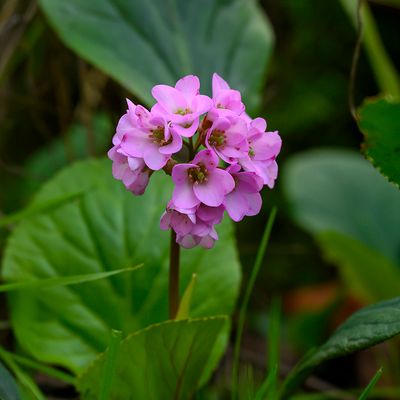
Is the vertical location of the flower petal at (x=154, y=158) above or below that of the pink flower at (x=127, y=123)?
below

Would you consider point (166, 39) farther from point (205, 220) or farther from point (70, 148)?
point (205, 220)

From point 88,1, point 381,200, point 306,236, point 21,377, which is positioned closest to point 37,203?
point 21,377

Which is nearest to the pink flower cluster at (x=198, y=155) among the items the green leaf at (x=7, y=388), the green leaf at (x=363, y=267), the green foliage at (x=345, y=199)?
the green leaf at (x=7, y=388)

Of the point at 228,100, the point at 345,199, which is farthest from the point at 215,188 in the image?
the point at 345,199

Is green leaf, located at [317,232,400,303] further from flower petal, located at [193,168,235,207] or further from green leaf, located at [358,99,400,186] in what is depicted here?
flower petal, located at [193,168,235,207]

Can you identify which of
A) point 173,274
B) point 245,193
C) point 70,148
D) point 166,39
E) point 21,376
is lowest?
point 21,376

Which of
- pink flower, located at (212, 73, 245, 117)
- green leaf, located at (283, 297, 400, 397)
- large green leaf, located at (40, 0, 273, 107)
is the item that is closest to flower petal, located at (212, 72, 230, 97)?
pink flower, located at (212, 73, 245, 117)

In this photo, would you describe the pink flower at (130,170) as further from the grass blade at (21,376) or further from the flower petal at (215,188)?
the grass blade at (21,376)

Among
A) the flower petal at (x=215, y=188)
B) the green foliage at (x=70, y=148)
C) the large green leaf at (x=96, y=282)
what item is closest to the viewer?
the flower petal at (x=215, y=188)
